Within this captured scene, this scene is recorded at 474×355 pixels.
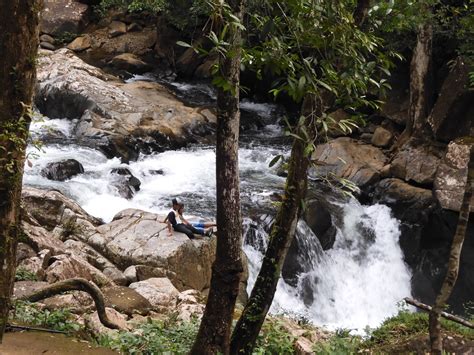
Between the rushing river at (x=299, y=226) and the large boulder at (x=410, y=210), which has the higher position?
the large boulder at (x=410, y=210)

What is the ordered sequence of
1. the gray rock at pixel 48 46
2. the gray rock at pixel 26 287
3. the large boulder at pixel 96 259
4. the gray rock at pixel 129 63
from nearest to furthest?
the gray rock at pixel 26 287
the large boulder at pixel 96 259
the gray rock at pixel 129 63
the gray rock at pixel 48 46

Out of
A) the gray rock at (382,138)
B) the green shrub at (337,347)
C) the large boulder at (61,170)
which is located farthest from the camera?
the gray rock at (382,138)

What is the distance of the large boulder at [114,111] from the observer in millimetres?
16781

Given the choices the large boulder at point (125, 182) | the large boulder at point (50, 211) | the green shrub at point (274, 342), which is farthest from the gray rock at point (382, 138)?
the green shrub at point (274, 342)

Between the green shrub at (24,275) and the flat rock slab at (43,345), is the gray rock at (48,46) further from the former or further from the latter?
the flat rock slab at (43,345)

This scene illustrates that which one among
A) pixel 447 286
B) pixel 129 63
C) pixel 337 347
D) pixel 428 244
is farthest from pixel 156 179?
pixel 447 286

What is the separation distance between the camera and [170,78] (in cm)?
2423

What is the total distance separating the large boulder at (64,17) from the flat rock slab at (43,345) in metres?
22.8

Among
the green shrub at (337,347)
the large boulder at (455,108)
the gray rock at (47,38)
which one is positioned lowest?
the green shrub at (337,347)

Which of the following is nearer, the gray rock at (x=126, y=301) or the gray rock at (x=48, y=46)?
the gray rock at (x=126, y=301)

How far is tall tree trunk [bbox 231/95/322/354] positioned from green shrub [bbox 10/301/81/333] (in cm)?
176

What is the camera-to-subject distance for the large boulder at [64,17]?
25.7 m

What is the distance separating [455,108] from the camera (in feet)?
48.0

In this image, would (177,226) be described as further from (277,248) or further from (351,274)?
(277,248)
